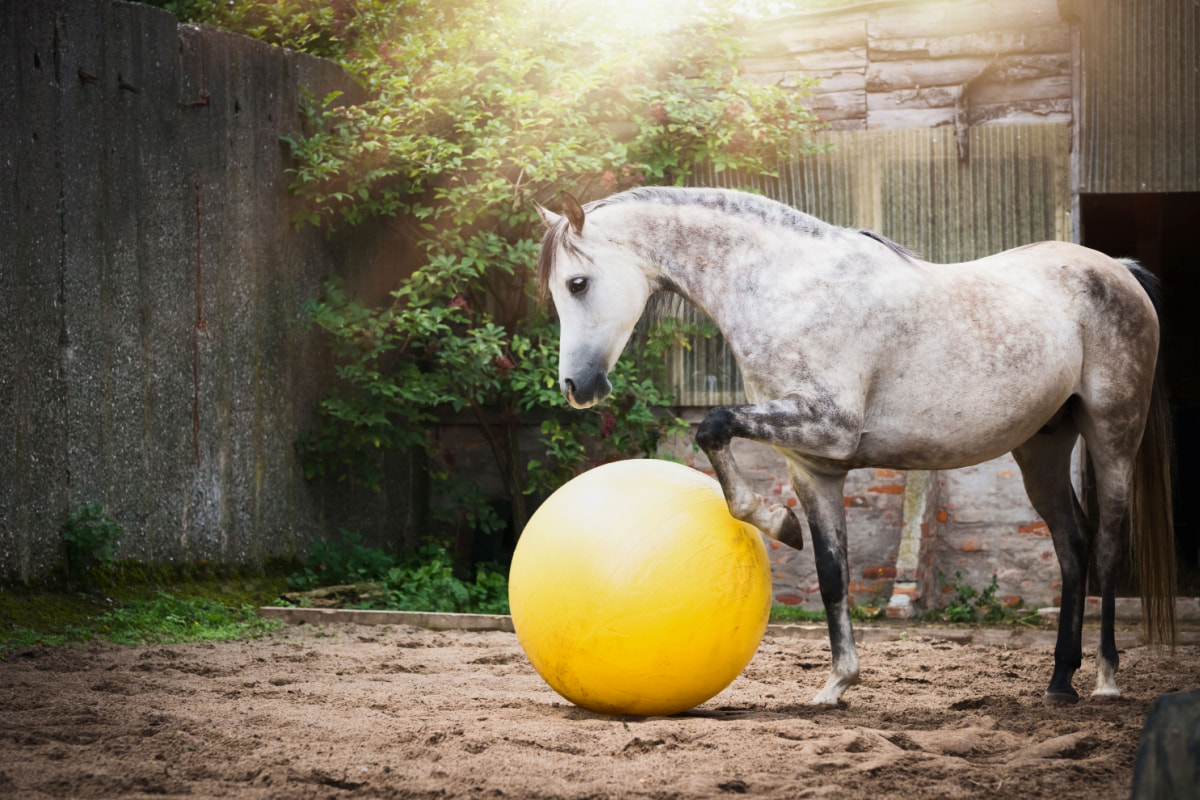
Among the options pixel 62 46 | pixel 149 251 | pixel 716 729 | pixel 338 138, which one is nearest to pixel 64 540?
pixel 149 251

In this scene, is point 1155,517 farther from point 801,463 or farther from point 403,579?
point 403,579

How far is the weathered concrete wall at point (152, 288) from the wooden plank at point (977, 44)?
14.2 ft

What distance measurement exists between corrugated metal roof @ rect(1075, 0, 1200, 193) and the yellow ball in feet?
18.5

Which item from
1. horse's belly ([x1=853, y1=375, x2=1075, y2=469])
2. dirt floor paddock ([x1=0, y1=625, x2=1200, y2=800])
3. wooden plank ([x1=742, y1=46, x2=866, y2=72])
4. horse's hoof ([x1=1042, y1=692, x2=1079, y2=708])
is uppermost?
wooden plank ([x1=742, y1=46, x2=866, y2=72])

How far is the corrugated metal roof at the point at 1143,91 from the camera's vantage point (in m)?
7.71

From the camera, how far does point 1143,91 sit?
25.4 feet

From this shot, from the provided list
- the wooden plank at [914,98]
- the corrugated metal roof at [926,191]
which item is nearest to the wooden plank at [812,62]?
the wooden plank at [914,98]

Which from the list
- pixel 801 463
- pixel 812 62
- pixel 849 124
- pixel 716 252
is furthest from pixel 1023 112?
pixel 801 463

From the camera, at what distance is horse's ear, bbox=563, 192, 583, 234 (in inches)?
152

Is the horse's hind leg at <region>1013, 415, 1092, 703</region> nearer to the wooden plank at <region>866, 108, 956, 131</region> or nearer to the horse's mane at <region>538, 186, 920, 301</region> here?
the horse's mane at <region>538, 186, 920, 301</region>

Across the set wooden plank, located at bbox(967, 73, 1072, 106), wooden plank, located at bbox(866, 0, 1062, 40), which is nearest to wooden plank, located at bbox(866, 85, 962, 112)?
Answer: wooden plank, located at bbox(967, 73, 1072, 106)

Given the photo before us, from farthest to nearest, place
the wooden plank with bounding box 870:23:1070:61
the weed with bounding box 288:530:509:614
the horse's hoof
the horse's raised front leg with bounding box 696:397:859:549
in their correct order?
1. the wooden plank with bounding box 870:23:1070:61
2. the weed with bounding box 288:530:509:614
3. the horse's hoof
4. the horse's raised front leg with bounding box 696:397:859:549

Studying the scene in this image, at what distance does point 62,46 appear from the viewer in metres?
6.03

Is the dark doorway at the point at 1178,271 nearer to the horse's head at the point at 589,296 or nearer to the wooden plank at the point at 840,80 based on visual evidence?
the wooden plank at the point at 840,80
